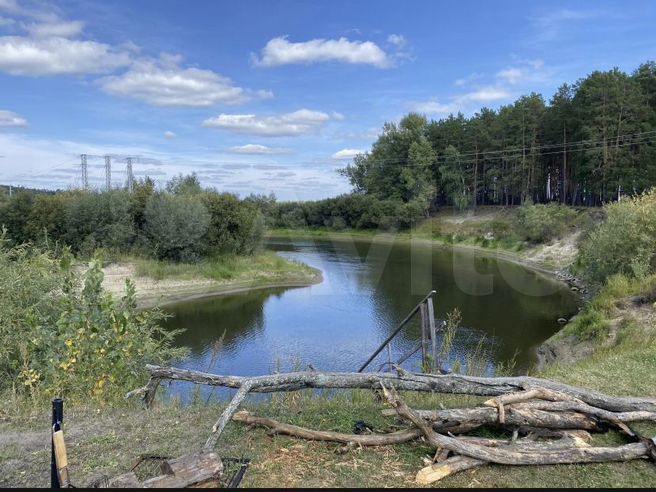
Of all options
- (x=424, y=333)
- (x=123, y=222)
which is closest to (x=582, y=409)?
(x=424, y=333)

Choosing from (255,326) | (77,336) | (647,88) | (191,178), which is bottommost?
(255,326)

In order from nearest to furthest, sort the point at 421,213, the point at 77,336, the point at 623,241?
1. the point at 77,336
2. the point at 623,241
3. the point at 421,213

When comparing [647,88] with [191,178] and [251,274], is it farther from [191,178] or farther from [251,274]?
[191,178]

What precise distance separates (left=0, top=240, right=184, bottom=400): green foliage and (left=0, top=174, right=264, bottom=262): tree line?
907 inches

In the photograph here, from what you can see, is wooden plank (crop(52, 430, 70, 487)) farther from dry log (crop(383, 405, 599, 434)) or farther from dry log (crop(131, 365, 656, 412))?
dry log (crop(383, 405, 599, 434))

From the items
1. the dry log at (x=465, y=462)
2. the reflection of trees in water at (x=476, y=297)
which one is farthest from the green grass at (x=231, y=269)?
the dry log at (x=465, y=462)

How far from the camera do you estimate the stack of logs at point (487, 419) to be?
411cm

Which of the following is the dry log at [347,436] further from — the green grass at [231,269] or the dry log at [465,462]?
the green grass at [231,269]

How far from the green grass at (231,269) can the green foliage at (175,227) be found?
34.0 inches

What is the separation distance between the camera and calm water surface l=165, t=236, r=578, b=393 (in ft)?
50.4

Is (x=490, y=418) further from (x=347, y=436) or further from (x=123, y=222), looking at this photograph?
(x=123, y=222)

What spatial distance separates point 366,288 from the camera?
93.1 ft

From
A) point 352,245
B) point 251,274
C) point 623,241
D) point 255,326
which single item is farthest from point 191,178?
point 623,241

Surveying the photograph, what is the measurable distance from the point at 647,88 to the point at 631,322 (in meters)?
33.4
